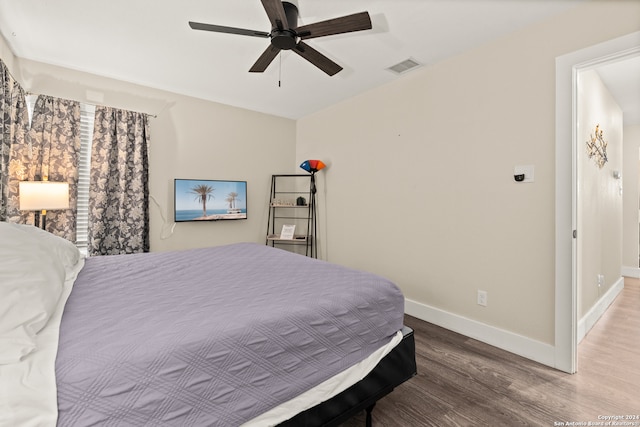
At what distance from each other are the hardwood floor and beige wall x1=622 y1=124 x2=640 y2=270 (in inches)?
117

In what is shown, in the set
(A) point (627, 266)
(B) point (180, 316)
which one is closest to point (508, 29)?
(B) point (180, 316)

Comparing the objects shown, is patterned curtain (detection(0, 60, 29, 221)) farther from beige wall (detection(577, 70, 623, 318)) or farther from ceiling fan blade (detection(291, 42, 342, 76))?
beige wall (detection(577, 70, 623, 318))

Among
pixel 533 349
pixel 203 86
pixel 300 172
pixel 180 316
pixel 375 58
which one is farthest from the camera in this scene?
pixel 300 172

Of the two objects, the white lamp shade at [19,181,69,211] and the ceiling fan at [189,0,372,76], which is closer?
the ceiling fan at [189,0,372,76]

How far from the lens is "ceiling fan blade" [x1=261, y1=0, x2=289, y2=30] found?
5.20 feet

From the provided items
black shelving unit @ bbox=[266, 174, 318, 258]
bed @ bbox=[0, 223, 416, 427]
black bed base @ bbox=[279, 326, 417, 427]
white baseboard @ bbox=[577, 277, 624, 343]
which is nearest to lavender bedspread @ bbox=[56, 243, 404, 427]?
bed @ bbox=[0, 223, 416, 427]

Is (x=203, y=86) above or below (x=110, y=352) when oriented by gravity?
above

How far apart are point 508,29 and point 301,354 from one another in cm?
281

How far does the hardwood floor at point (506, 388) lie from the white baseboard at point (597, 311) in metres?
0.10

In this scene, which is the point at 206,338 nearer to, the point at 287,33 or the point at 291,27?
the point at 287,33

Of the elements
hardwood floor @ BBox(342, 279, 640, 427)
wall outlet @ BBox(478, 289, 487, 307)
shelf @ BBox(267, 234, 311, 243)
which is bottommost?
hardwood floor @ BBox(342, 279, 640, 427)

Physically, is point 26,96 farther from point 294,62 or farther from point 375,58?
point 375,58

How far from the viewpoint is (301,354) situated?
1.24 m

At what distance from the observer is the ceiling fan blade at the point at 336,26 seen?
172 cm
